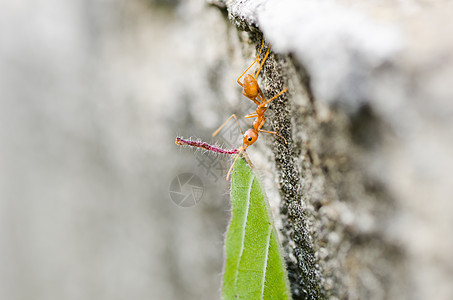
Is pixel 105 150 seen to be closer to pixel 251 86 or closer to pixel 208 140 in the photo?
pixel 208 140

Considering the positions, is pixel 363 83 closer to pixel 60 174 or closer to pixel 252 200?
pixel 252 200

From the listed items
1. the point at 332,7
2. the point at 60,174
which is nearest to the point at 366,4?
the point at 332,7

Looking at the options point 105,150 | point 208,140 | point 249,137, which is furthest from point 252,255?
point 105,150

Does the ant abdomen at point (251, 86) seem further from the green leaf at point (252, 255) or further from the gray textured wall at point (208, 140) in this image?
the green leaf at point (252, 255)

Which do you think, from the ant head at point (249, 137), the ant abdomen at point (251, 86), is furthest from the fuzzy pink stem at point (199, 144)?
the ant abdomen at point (251, 86)

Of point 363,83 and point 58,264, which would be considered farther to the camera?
point 58,264
